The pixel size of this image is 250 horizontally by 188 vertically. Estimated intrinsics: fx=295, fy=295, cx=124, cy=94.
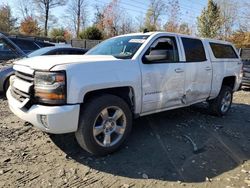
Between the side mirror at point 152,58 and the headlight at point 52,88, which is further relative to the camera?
the side mirror at point 152,58

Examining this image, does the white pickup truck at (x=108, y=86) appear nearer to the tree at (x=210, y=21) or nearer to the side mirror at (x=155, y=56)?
the side mirror at (x=155, y=56)

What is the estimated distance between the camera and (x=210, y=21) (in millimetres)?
38250

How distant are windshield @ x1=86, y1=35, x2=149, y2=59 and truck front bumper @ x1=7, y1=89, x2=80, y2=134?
127cm

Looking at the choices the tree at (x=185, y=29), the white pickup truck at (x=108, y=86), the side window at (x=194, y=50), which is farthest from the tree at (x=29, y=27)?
the white pickup truck at (x=108, y=86)

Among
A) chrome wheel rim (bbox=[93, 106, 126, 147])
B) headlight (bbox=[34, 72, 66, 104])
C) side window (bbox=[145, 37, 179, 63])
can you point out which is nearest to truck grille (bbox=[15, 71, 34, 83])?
headlight (bbox=[34, 72, 66, 104])

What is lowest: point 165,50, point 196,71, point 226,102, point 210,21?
point 226,102

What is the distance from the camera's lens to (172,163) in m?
4.26

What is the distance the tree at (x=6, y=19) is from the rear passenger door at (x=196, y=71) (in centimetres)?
4940

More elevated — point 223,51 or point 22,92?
point 223,51

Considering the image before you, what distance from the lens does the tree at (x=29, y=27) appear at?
157ft

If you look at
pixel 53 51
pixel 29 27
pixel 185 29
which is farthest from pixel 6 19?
pixel 53 51

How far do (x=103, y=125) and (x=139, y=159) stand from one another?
73 cm

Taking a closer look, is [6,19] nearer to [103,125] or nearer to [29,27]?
[29,27]

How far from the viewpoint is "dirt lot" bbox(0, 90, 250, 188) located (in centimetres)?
374
